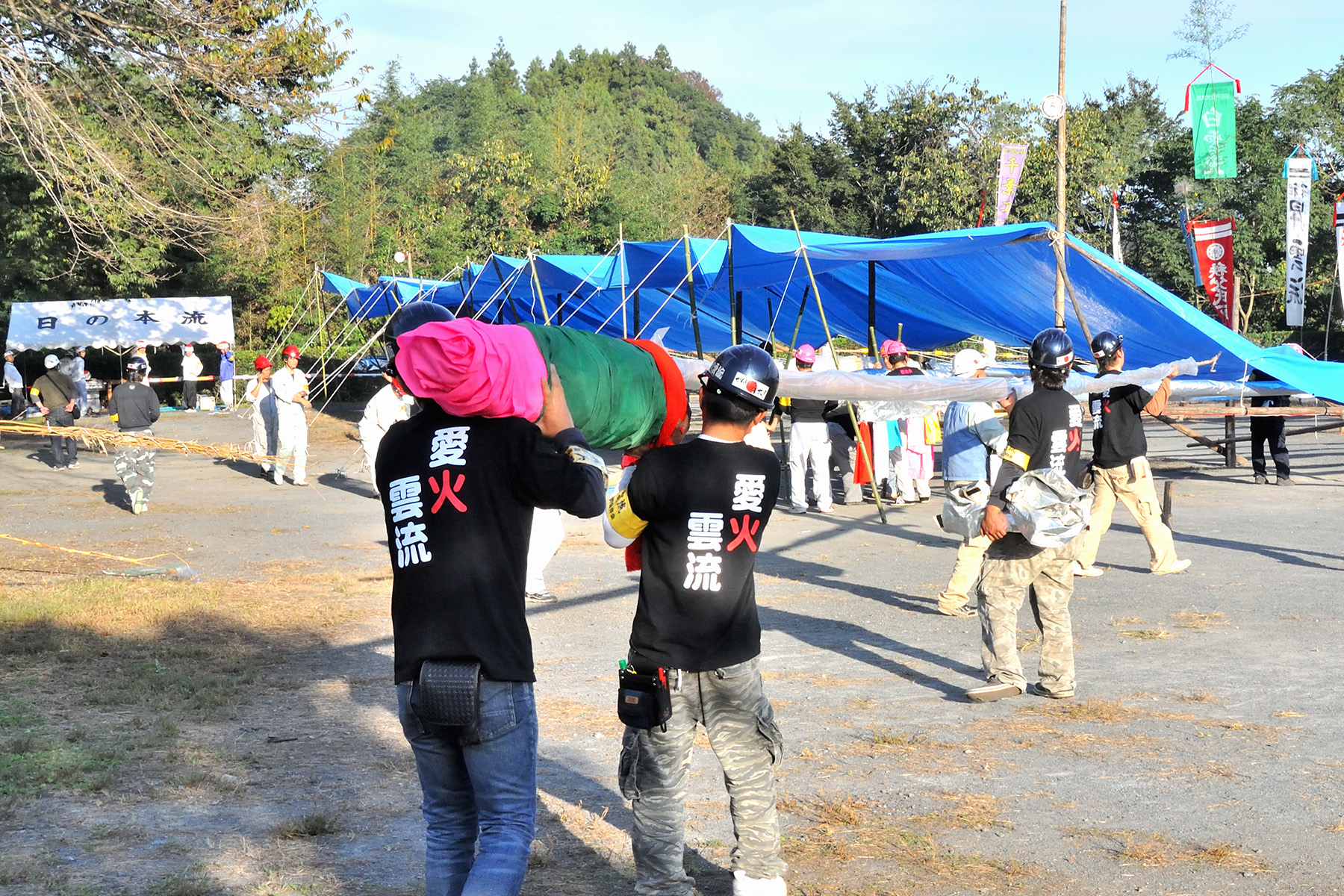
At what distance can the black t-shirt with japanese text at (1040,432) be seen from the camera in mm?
6012

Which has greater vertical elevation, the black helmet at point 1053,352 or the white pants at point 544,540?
the black helmet at point 1053,352

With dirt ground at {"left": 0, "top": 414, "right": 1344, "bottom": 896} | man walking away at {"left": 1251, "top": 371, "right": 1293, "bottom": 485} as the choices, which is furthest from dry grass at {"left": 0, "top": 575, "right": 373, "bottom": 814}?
man walking away at {"left": 1251, "top": 371, "right": 1293, "bottom": 485}

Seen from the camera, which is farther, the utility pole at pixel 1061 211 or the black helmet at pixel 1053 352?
the utility pole at pixel 1061 211

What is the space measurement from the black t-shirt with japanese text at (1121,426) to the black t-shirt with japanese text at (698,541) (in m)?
5.90

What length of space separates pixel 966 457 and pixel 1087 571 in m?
1.36

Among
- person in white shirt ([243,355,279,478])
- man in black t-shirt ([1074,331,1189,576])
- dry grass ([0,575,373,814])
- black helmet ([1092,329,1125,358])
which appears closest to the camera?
dry grass ([0,575,373,814])

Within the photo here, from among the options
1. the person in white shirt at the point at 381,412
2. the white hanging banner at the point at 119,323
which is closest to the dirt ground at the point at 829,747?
the person in white shirt at the point at 381,412

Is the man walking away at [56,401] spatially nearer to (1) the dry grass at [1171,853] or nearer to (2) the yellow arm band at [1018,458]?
(2) the yellow arm band at [1018,458]

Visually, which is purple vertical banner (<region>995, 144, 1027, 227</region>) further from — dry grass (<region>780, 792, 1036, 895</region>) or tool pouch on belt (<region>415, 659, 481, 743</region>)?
tool pouch on belt (<region>415, 659, 481, 743</region>)

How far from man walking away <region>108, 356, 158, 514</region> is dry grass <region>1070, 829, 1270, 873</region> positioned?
39.3 ft

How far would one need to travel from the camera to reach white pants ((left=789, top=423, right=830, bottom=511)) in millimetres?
13211

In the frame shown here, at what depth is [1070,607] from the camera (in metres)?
8.07

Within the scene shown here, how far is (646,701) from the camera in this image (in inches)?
135

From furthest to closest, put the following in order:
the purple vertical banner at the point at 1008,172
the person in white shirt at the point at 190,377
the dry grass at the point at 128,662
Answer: the person in white shirt at the point at 190,377, the purple vertical banner at the point at 1008,172, the dry grass at the point at 128,662
